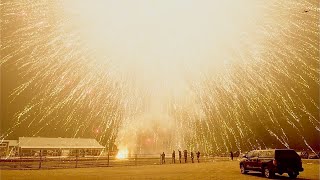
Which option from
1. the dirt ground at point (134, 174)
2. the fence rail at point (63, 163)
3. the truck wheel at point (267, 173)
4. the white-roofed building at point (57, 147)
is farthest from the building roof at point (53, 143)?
the truck wheel at point (267, 173)

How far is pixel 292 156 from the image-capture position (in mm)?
20391

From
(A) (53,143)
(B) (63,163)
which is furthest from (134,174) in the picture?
(A) (53,143)

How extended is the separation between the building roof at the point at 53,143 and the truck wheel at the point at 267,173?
155 feet

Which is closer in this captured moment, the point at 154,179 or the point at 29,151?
the point at 154,179

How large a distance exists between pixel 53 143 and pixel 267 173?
50.2 meters

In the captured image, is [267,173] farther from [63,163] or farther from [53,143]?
[53,143]

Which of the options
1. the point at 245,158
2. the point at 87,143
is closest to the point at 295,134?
the point at 87,143

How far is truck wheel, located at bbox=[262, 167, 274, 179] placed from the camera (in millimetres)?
20155

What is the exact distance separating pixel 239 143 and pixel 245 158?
243 ft

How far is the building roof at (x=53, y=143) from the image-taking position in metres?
59.9

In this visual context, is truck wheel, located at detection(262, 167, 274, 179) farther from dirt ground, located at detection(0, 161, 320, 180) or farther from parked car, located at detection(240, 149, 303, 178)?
dirt ground, located at detection(0, 161, 320, 180)

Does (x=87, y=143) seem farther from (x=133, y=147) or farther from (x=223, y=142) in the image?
(x=223, y=142)

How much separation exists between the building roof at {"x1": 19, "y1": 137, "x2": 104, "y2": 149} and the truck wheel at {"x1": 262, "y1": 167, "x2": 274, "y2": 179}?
47.1 meters

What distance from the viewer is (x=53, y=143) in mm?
62781
